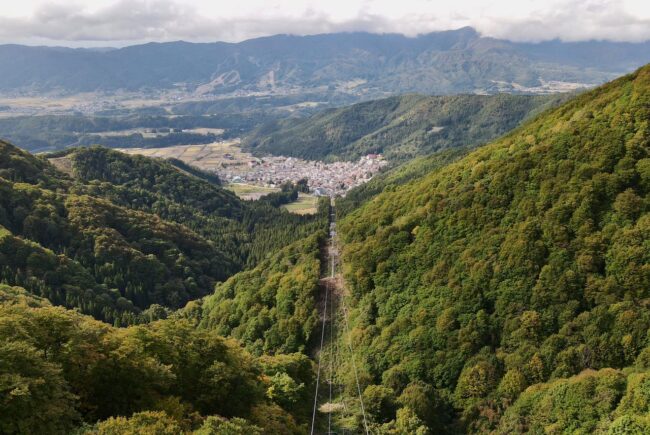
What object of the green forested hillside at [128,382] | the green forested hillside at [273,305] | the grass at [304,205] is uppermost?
the green forested hillside at [128,382]

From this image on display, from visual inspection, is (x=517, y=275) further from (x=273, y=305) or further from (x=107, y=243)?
(x=107, y=243)

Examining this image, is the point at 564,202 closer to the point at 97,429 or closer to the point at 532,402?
the point at 532,402

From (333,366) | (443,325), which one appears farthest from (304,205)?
(443,325)

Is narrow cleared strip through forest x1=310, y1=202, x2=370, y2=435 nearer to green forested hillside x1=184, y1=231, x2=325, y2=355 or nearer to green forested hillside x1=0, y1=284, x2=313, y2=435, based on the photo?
green forested hillside x1=184, y1=231, x2=325, y2=355

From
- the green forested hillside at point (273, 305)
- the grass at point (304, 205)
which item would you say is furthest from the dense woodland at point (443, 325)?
the grass at point (304, 205)

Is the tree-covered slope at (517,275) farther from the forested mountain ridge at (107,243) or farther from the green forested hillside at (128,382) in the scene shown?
the forested mountain ridge at (107,243)

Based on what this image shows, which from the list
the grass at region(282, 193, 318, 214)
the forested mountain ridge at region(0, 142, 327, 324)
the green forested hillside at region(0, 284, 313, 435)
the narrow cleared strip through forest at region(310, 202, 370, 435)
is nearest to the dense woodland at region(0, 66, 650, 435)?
the green forested hillside at region(0, 284, 313, 435)
